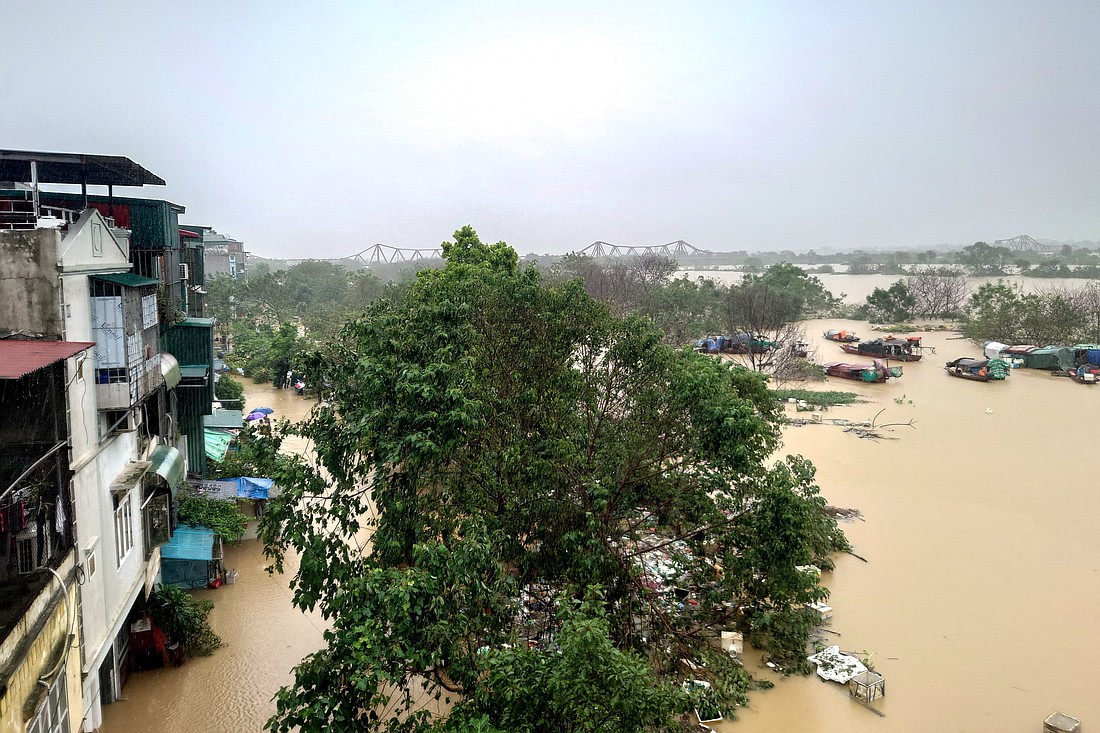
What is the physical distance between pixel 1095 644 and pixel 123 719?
13.5m

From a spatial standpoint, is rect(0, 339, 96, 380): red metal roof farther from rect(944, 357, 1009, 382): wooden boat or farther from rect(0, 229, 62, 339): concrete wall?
rect(944, 357, 1009, 382): wooden boat

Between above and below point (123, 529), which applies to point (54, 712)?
below

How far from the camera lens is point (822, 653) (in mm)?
10273

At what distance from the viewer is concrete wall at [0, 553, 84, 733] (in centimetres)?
476

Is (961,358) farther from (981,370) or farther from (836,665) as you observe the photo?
(836,665)

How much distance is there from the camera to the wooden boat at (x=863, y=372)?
32062mm

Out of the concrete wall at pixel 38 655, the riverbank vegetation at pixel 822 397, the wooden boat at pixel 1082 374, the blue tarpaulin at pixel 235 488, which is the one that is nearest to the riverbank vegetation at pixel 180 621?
the blue tarpaulin at pixel 235 488

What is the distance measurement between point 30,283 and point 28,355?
1.39m

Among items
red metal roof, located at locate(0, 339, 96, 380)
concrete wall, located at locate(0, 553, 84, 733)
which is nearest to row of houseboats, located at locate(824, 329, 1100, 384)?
concrete wall, located at locate(0, 553, 84, 733)

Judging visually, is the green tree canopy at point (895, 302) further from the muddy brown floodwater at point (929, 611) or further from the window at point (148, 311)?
the window at point (148, 311)

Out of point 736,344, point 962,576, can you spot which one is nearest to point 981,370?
point 736,344

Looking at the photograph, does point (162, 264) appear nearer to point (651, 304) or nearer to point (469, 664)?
point (469, 664)

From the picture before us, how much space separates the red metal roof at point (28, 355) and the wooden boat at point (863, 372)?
31.7 metres

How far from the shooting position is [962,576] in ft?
43.3
